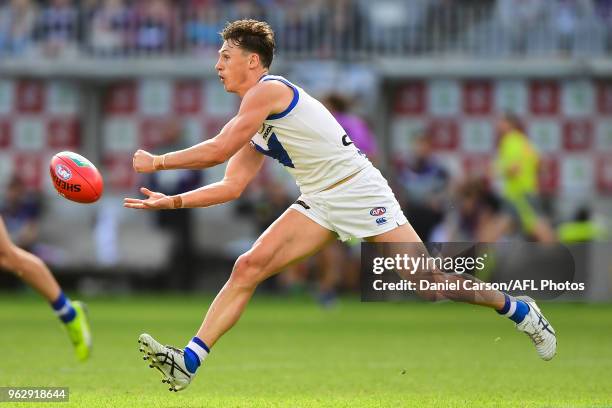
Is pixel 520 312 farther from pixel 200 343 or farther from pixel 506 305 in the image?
pixel 200 343

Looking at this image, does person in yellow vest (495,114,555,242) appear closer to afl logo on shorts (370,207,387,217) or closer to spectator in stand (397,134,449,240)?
spectator in stand (397,134,449,240)

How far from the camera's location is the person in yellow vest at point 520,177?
19.6 metres

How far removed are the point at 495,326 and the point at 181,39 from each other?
11337 mm

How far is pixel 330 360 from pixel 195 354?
3348mm

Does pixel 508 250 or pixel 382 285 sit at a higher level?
pixel 382 285

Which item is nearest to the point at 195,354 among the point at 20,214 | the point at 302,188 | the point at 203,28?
the point at 302,188

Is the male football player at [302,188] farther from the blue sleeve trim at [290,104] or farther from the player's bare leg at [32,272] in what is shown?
the player's bare leg at [32,272]

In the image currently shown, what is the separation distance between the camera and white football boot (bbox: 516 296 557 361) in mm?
8820

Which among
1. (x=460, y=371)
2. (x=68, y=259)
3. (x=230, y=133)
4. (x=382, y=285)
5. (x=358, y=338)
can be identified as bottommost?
(x=68, y=259)

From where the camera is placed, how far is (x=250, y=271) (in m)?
8.56

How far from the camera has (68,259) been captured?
2155 centimetres

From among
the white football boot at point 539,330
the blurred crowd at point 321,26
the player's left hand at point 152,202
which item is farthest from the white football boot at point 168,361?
the blurred crowd at point 321,26

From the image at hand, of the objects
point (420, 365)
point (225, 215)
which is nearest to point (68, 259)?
point (225, 215)

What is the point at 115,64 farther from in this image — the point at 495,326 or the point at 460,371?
the point at 460,371
